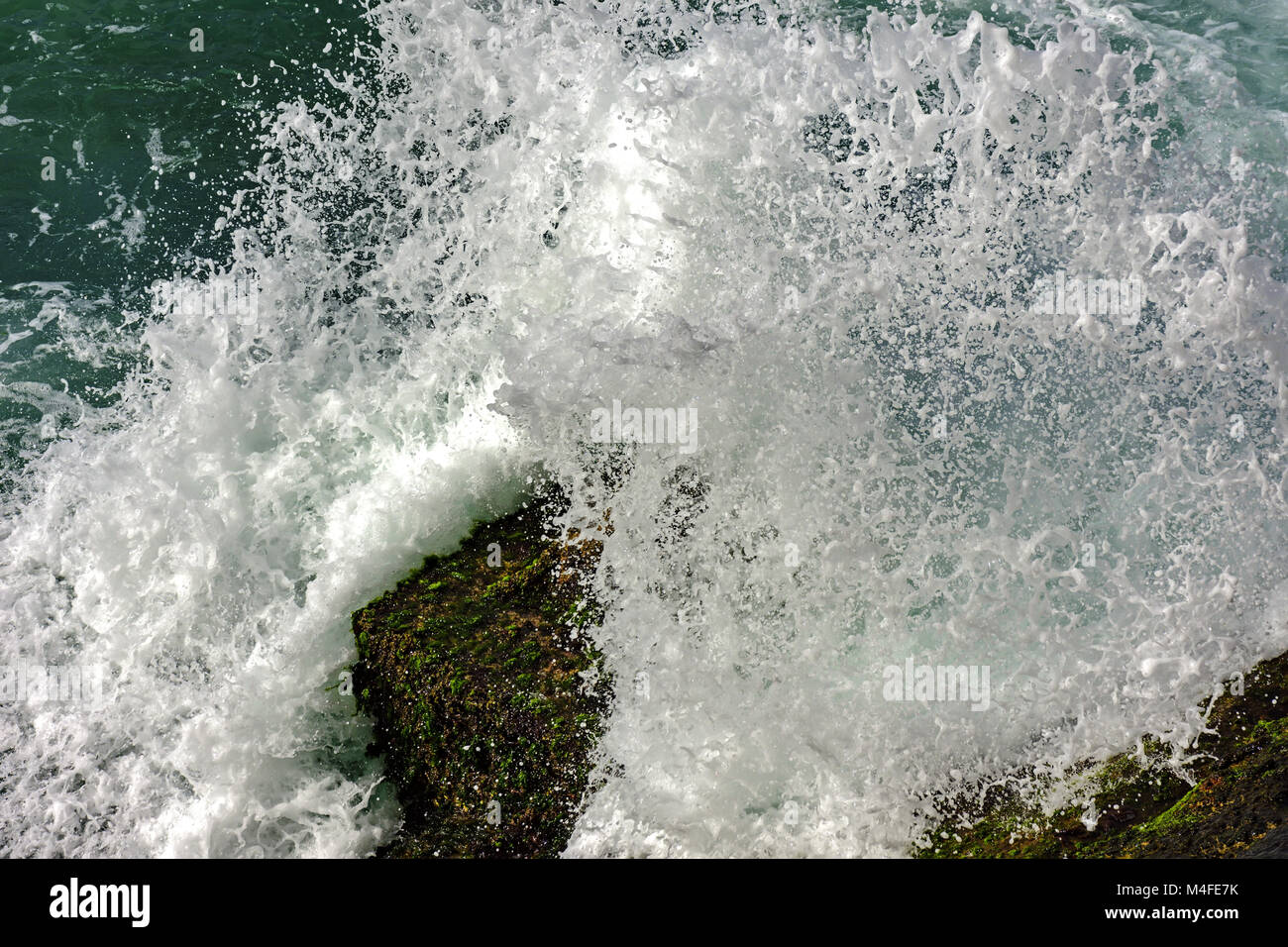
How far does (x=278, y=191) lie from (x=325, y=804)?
4590 millimetres

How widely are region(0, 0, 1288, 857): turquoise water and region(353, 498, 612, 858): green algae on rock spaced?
18 centimetres

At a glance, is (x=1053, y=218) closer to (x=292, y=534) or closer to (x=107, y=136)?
(x=292, y=534)

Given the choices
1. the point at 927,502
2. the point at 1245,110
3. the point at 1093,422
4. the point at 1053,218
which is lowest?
the point at 927,502

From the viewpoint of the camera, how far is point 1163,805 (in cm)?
426

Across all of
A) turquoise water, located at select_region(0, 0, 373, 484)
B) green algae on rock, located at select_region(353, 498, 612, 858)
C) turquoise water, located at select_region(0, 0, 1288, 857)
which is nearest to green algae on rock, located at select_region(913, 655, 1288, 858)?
turquoise water, located at select_region(0, 0, 1288, 857)

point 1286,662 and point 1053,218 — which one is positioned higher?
point 1053,218

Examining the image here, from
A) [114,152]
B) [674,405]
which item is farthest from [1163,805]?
[114,152]

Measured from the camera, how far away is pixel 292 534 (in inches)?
212

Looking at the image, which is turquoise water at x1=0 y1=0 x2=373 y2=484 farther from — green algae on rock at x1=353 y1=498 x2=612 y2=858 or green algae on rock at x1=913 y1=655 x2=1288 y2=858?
green algae on rock at x1=913 y1=655 x2=1288 y2=858

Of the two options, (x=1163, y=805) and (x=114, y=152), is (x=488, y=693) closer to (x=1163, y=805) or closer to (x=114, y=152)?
(x=1163, y=805)

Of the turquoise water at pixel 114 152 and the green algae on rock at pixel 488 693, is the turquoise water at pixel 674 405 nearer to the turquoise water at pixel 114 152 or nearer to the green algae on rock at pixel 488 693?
the turquoise water at pixel 114 152
